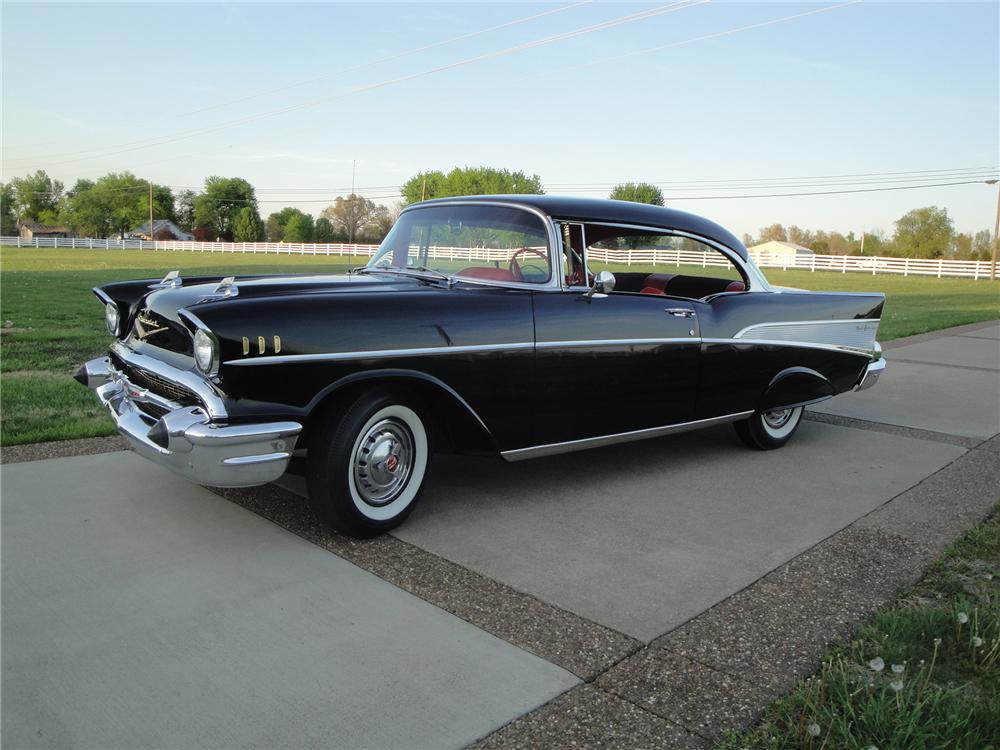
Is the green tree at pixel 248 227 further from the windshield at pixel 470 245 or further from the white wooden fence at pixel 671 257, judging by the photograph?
the windshield at pixel 470 245

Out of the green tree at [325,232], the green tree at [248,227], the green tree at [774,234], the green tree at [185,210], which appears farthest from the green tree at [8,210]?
the green tree at [774,234]

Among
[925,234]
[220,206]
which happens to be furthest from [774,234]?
[220,206]

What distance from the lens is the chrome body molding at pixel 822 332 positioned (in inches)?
196

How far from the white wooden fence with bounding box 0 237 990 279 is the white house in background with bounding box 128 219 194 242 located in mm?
27075

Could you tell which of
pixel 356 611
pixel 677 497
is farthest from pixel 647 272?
pixel 356 611

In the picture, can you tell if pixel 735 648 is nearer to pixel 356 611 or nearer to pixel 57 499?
pixel 356 611

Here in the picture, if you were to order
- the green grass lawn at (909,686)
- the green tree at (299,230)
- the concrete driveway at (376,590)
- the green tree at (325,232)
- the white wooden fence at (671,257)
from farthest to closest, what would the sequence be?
the green tree at (299,230) < the green tree at (325,232) < the white wooden fence at (671,257) < the concrete driveway at (376,590) < the green grass lawn at (909,686)

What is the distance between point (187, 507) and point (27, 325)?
7338 mm

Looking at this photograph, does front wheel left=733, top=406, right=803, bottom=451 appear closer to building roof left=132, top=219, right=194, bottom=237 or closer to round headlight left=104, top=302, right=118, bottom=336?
round headlight left=104, top=302, right=118, bottom=336

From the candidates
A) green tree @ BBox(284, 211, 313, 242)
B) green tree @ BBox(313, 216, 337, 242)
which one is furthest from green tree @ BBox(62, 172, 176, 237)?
green tree @ BBox(313, 216, 337, 242)

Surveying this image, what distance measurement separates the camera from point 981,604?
3.06m

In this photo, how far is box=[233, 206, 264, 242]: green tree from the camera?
94.7m

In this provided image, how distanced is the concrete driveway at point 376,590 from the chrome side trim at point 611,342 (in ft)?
2.64

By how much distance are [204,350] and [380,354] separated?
2.28ft
